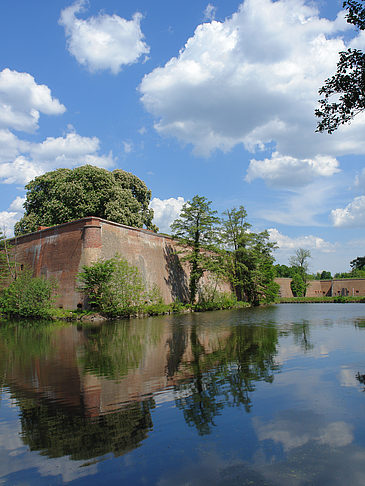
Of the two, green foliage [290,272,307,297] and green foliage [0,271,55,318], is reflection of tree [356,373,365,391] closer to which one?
green foliage [0,271,55,318]

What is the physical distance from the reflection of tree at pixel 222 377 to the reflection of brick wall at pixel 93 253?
14621 mm

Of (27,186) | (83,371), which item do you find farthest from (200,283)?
(83,371)

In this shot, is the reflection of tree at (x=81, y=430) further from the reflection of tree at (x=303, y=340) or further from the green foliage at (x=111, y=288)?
the green foliage at (x=111, y=288)

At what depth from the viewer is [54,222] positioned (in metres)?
31.5

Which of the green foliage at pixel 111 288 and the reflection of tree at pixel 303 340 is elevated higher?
the green foliage at pixel 111 288

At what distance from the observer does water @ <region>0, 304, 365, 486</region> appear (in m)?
2.96

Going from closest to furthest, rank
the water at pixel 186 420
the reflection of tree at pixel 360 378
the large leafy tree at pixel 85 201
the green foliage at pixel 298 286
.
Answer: the water at pixel 186 420
the reflection of tree at pixel 360 378
the large leafy tree at pixel 85 201
the green foliage at pixel 298 286

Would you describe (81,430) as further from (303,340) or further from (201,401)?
(303,340)

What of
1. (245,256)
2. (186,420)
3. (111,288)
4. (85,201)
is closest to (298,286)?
(245,256)

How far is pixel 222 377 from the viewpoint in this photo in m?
5.91

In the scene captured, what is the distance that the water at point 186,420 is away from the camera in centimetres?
296

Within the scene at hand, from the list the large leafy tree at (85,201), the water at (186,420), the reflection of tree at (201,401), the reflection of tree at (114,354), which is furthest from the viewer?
the large leafy tree at (85,201)

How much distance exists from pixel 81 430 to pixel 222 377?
108 inches

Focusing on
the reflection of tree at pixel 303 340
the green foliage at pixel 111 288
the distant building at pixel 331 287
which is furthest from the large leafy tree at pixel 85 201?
the distant building at pixel 331 287
